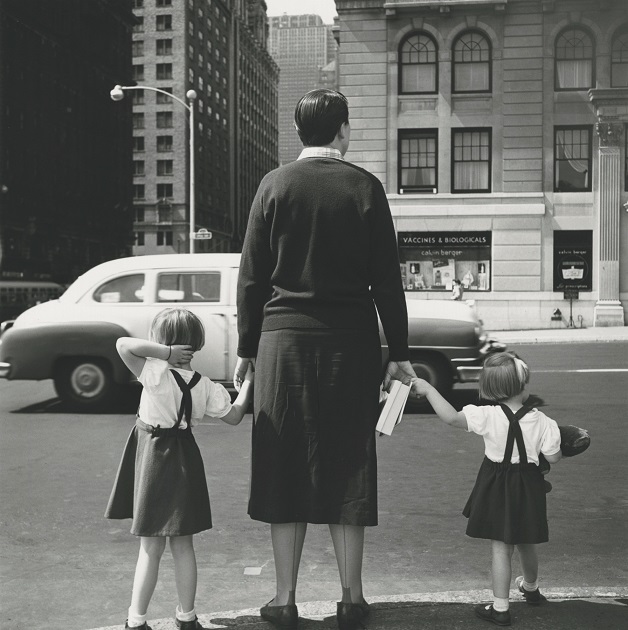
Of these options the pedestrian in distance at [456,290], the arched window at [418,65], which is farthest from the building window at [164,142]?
the pedestrian in distance at [456,290]

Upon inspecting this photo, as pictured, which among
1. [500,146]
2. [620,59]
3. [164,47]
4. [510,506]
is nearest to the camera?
[510,506]

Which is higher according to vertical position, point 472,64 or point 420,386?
point 472,64

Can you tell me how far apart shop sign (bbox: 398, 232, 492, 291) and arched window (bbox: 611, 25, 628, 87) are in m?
5.57

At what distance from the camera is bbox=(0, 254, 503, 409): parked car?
9.32m

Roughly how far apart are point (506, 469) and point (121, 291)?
6.97 meters

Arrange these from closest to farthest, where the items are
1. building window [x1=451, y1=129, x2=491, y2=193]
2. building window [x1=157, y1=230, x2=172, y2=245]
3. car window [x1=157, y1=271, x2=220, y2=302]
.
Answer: car window [x1=157, y1=271, x2=220, y2=302], building window [x1=451, y1=129, x2=491, y2=193], building window [x1=157, y1=230, x2=172, y2=245]

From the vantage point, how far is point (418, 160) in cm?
2677

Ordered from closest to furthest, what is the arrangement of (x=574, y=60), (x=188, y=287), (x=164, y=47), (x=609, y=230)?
(x=188, y=287) → (x=574, y=60) → (x=609, y=230) → (x=164, y=47)

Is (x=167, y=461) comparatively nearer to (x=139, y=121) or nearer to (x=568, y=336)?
(x=568, y=336)

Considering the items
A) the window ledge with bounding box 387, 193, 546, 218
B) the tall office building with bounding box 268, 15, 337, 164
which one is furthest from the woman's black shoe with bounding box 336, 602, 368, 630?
the window ledge with bounding box 387, 193, 546, 218

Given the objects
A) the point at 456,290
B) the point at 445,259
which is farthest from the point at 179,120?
the point at 456,290

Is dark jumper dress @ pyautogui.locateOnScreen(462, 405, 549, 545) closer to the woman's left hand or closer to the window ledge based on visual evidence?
the woman's left hand

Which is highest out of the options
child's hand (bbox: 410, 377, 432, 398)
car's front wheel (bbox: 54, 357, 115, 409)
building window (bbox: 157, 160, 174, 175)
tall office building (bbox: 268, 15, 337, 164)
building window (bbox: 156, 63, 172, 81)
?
building window (bbox: 156, 63, 172, 81)

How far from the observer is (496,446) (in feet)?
10.8
